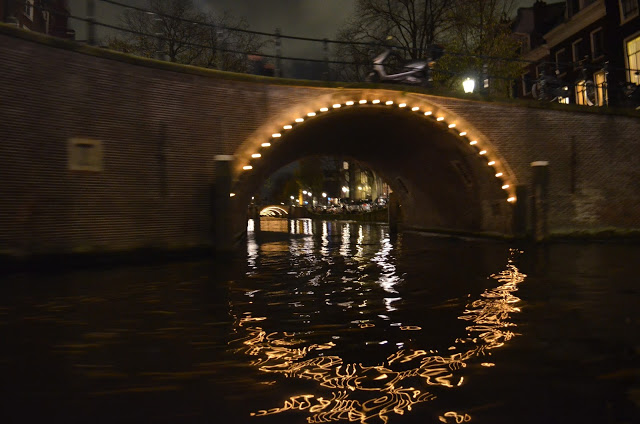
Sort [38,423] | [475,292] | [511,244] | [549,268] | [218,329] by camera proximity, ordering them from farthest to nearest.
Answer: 1. [511,244]
2. [549,268]
3. [475,292]
4. [218,329]
5. [38,423]

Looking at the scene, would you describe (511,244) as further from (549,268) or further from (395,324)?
(395,324)

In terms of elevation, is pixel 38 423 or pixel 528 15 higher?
pixel 528 15

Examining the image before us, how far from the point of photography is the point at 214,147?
13.3m

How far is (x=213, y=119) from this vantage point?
13.3m

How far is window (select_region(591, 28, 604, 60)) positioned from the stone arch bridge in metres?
14.5

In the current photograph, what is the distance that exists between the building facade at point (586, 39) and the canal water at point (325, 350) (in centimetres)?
1492

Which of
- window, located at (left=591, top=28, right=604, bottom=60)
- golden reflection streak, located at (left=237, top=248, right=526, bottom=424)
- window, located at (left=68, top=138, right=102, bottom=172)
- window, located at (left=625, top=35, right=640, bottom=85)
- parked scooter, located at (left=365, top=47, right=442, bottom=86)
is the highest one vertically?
window, located at (left=591, top=28, right=604, bottom=60)

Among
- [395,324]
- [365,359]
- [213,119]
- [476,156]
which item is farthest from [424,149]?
[365,359]

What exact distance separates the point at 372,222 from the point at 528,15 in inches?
742

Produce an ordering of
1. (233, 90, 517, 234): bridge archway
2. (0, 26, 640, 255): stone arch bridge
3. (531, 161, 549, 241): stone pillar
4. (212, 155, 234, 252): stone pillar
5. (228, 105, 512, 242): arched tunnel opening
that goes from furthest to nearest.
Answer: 1. (228, 105, 512, 242): arched tunnel opening
2. (531, 161, 549, 241): stone pillar
3. (233, 90, 517, 234): bridge archway
4. (212, 155, 234, 252): stone pillar
5. (0, 26, 640, 255): stone arch bridge

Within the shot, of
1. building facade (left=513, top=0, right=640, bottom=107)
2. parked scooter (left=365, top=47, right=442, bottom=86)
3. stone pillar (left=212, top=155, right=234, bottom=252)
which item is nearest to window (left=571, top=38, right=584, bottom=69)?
building facade (left=513, top=0, right=640, bottom=107)

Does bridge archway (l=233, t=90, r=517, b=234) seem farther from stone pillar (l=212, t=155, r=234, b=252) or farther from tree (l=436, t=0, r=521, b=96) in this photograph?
tree (l=436, t=0, r=521, b=96)

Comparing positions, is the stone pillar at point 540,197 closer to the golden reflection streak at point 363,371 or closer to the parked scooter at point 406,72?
the parked scooter at point 406,72

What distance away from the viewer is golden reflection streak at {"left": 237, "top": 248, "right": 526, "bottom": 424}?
10.5 ft
